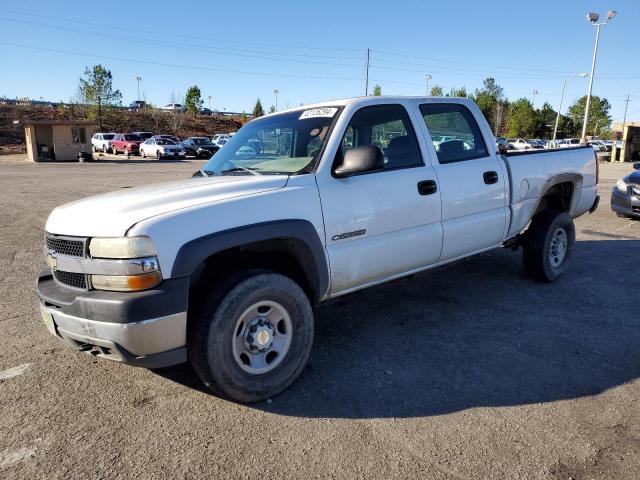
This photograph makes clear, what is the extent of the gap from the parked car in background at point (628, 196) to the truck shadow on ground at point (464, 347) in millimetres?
4745

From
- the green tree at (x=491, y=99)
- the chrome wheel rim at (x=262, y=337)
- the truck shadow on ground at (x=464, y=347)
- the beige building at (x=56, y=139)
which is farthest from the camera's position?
the green tree at (x=491, y=99)

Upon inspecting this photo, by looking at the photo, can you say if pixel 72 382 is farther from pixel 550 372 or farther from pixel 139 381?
pixel 550 372

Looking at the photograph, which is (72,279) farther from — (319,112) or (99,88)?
(99,88)

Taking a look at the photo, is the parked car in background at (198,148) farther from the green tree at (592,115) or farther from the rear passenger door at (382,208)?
the green tree at (592,115)

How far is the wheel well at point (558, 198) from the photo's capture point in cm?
557

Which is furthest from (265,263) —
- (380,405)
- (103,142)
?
(103,142)

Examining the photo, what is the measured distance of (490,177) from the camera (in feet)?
15.0

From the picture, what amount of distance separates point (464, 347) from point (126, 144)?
40687 mm

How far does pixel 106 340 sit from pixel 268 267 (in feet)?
3.62

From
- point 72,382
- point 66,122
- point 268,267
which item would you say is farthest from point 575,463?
point 66,122

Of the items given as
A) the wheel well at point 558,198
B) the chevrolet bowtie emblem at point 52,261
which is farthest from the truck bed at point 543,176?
the chevrolet bowtie emblem at point 52,261

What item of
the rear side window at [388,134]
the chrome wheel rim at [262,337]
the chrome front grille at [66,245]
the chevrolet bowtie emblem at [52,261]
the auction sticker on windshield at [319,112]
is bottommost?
the chrome wheel rim at [262,337]

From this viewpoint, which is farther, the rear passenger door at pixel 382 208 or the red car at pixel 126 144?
the red car at pixel 126 144

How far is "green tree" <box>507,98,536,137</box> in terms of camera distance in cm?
7256
